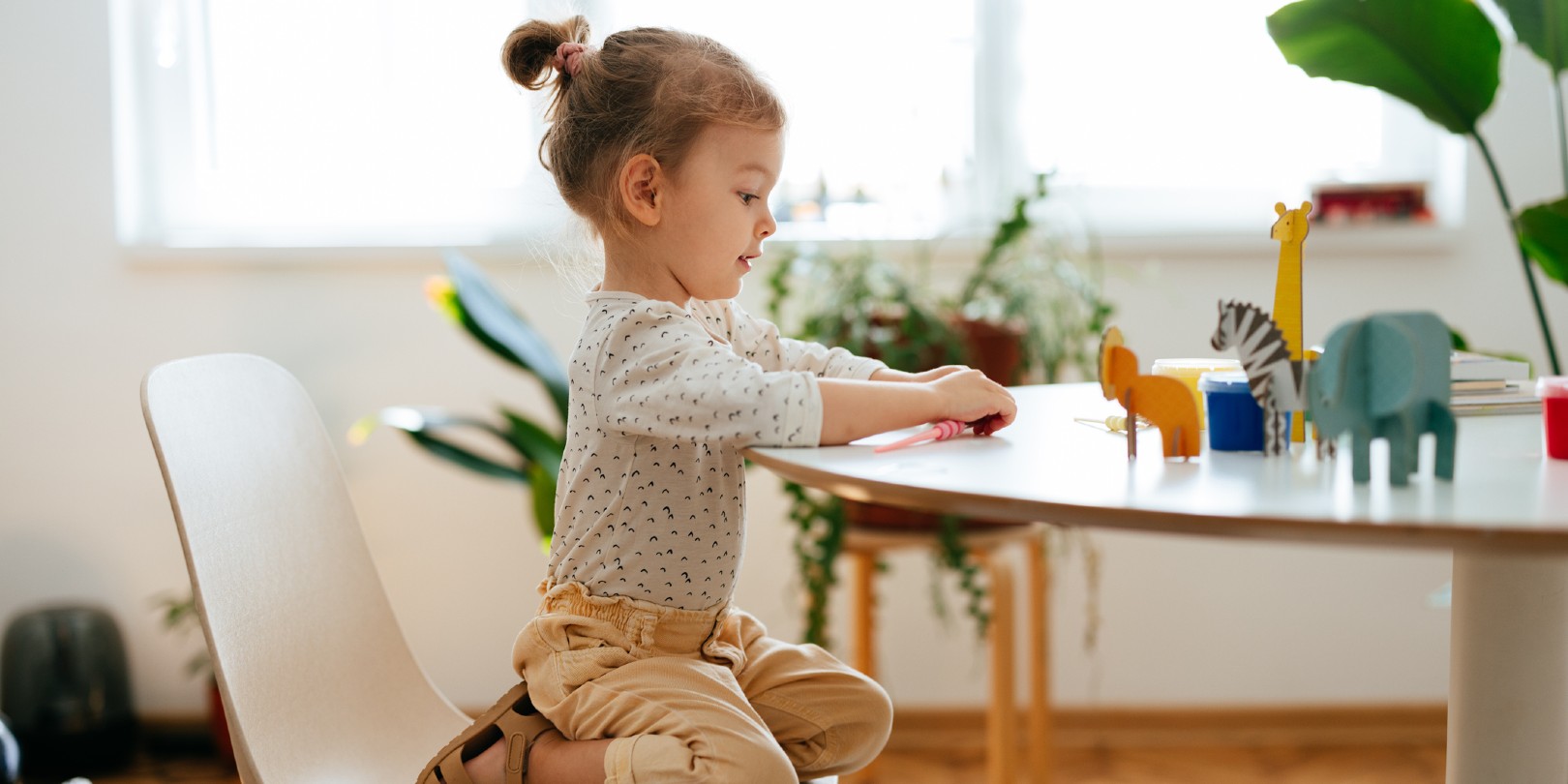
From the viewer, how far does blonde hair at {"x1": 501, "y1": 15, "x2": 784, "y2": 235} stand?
3.71 ft

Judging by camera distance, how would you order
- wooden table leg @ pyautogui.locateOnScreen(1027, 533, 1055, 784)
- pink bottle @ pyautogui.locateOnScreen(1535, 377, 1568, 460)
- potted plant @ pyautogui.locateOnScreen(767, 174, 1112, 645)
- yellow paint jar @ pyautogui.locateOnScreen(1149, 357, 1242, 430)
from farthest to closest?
wooden table leg @ pyautogui.locateOnScreen(1027, 533, 1055, 784)
potted plant @ pyautogui.locateOnScreen(767, 174, 1112, 645)
yellow paint jar @ pyautogui.locateOnScreen(1149, 357, 1242, 430)
pink bottle @ pyautogui.locateOnScreen(1535, 377, 1568, 460)

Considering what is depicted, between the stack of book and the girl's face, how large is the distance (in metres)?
0.64

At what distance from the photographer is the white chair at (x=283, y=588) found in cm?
109

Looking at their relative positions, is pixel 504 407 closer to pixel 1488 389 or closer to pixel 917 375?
pixel 917 375

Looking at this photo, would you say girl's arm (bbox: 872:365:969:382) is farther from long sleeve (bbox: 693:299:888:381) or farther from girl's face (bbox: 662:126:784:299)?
girl's face (bbox: 662:126:784:299)

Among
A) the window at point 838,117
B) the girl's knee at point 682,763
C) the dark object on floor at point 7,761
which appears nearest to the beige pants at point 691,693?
the girl's knee at point 682,763

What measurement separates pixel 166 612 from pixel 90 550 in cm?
20

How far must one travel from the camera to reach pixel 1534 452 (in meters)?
A: 0.97

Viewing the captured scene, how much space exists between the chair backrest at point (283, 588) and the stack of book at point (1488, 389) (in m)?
0.98

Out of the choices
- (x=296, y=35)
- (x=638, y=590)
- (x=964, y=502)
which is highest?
(x=296, y=35)

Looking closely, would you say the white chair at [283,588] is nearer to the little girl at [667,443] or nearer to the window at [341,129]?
the little girl at [667,443]

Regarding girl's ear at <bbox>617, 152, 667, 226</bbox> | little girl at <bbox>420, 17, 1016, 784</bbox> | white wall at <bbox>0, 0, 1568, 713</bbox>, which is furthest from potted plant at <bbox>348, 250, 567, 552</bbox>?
girl's ear at <bbox>617, 152, 667, 226</bbox>

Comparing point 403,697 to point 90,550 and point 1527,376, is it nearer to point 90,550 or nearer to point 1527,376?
point 1527,376

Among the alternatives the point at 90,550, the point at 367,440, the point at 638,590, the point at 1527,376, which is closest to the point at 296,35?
the point at 367,440
